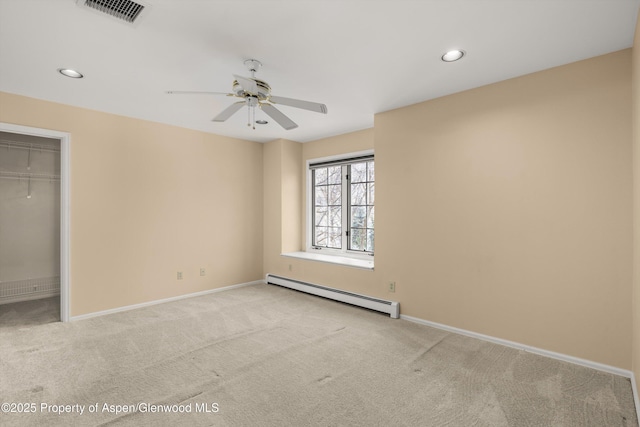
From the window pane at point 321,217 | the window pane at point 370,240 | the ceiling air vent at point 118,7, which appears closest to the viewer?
the ceiling air vent at point 118,7

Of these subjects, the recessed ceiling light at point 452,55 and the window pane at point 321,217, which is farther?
the window pane at point 321,217

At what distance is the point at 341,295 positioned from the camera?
4203 mm

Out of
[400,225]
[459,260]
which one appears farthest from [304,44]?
[459,260]

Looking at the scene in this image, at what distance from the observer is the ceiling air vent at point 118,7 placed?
183 cm

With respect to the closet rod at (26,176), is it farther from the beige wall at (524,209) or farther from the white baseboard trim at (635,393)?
the white baseboard trim at (635,393)

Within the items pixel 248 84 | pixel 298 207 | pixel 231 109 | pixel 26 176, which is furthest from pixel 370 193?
pixel 26 176

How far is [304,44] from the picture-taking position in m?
2.29

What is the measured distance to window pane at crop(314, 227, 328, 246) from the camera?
17.5ft

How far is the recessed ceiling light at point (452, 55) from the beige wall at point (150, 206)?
11.6 feet

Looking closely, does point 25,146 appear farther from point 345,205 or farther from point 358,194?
point 358,194

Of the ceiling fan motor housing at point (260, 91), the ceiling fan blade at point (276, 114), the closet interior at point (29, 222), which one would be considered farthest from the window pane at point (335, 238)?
the closet interior at point (29, 222)

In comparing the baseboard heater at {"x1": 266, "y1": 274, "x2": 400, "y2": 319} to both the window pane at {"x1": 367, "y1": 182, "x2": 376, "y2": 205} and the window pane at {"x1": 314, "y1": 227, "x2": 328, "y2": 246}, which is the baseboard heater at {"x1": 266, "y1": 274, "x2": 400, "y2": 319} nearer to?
the window pane at {"x1": 314, "y1": 227, "x2": 328, "y2": 246}

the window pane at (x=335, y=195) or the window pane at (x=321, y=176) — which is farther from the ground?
the window pane at (x=321, y=176)

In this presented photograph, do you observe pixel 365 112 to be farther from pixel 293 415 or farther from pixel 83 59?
pixel 293 415
